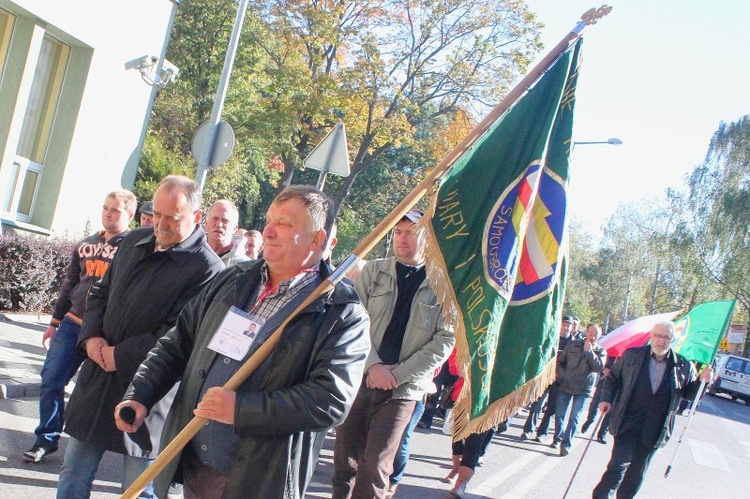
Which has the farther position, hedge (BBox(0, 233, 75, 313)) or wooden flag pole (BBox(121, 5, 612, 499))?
hedge (BBox(0, 233, 75, 313))

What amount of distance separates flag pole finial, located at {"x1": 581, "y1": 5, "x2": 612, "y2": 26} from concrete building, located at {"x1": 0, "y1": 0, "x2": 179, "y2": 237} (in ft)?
29.9

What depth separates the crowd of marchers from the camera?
2723 mm

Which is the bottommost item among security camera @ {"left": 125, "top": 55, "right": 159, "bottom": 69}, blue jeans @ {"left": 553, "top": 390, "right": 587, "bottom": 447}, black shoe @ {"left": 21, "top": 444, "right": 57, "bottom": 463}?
black shoe @ {"left": 21, "top": 444, "right": 57, "bottom": 463}

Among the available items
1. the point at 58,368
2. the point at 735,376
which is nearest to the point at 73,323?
the point at 58,368

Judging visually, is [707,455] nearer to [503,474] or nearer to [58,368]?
[503,474]

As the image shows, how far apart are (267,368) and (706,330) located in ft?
25.6

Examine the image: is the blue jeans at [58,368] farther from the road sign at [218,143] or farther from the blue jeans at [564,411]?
the blue jeans at [564,411]

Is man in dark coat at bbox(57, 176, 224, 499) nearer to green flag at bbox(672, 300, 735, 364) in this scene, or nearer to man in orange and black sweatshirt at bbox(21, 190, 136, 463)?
man in orange and black sweatshirt at bbox(21, 190, 136, 463)

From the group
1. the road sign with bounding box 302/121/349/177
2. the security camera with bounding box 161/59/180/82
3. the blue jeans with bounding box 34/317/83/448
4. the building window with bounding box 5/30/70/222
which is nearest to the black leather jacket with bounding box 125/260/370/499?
the blue jeans with bounding box 34/317/83/448

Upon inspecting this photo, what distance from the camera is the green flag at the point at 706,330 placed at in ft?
29.3

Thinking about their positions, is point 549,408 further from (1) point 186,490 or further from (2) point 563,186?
(1) point 186,490

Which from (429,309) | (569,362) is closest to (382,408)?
(429,309)

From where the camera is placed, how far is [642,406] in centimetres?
671

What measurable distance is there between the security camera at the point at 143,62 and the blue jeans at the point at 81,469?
10.7 metres
